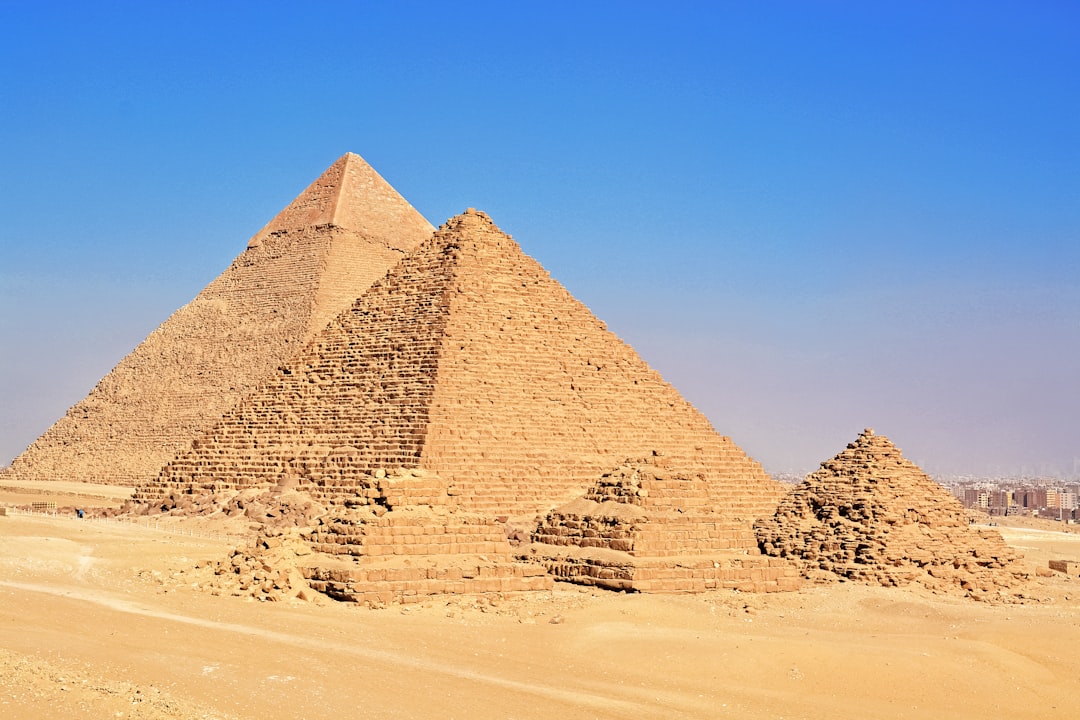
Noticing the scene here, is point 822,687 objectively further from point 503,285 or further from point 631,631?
point 503,285

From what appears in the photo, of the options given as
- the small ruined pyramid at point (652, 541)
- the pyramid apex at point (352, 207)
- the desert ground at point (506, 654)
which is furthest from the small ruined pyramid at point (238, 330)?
the desert ground at point (506, 654)

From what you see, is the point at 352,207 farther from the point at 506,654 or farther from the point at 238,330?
the point at 506,654

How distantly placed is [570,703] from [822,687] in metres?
2.93

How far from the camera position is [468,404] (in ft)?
103

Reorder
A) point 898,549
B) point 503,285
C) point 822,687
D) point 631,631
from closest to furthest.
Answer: point 822,687 → point 631,631 → point 898,549 → point 503,285

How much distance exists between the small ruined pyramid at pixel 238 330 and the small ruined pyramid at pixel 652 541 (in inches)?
1281

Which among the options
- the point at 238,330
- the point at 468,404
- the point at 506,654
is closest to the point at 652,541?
the point at 506,654

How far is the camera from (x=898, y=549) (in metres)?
22.3

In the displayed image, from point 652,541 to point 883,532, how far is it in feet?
17.3

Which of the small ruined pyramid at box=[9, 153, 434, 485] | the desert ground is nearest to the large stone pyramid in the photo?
the desert ground

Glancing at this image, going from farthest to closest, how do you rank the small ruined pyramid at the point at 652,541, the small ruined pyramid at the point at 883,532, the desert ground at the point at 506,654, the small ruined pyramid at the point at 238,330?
the small ruined pyramid at the point at 238,330, the small ruined pyramid at the point at 883,532, the small ruined pyramid at the point at 652,541, the desert ground at the point at 506,654

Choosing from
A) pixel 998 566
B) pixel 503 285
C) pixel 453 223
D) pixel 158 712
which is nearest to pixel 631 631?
pixel 158 712

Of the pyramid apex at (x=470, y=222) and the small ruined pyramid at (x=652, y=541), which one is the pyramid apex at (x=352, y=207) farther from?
the small ruined pyramid at (x=652, y=541)

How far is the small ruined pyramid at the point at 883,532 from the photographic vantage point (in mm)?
22078
